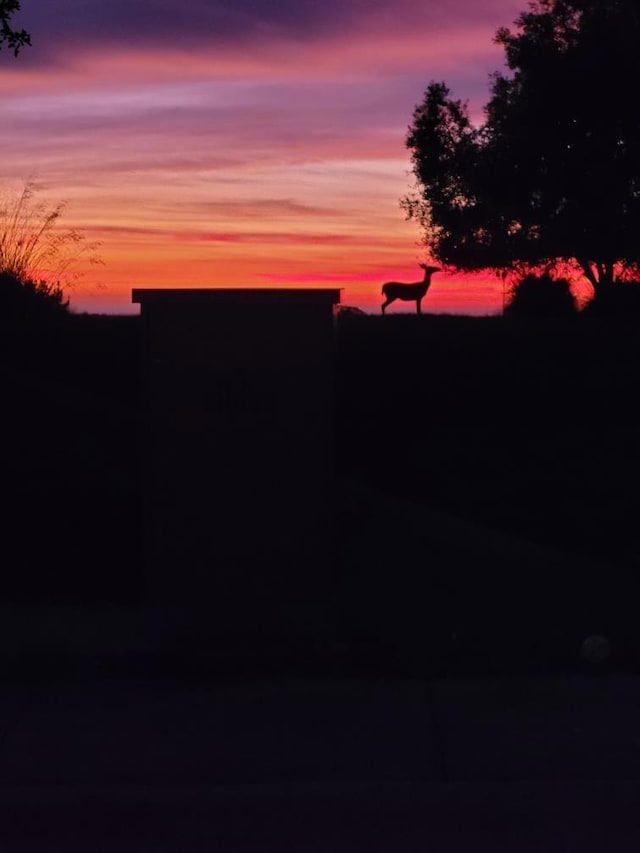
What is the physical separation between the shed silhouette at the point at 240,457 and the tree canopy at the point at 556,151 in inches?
869

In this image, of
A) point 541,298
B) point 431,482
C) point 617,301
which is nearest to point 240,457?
point 431,482

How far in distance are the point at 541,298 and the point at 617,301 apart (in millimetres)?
1795

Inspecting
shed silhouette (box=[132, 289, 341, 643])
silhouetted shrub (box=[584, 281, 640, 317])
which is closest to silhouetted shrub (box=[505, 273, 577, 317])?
silhouetted shrub (box=[584, 281, 640, 317])

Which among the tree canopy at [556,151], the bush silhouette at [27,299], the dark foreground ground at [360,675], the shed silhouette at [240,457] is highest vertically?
the tree canopy at [556,151]

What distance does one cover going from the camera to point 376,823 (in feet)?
18.1

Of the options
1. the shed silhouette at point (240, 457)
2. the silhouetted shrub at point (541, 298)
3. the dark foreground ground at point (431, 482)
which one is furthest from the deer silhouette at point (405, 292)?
the shed silhouette at point (240, 457)

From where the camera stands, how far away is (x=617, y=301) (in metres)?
33.4

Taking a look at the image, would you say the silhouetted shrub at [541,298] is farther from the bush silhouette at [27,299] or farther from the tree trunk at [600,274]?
the bush silhouette at [27,299]

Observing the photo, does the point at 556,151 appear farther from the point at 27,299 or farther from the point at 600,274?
the point at 27,299

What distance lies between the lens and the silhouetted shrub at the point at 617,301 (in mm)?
32625

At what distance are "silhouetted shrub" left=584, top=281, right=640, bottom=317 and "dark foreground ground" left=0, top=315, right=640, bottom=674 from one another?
1000 cm

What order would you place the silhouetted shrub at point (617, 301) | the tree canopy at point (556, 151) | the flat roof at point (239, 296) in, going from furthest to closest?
the silhouetted shrub at point (617, 301), the tree canopy at point (556, 151), the flat roof at point (239, 296)

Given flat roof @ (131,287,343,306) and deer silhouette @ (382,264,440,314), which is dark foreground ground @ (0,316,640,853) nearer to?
flat roof @ (131,287,343,306)

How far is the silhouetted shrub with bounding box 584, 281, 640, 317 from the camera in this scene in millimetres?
32625
